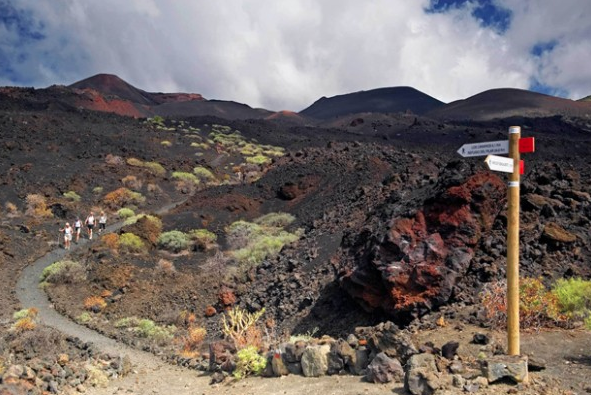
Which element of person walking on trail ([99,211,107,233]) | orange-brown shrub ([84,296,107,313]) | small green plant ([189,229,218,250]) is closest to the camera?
orange-brown shrub ([84,296,107,313])

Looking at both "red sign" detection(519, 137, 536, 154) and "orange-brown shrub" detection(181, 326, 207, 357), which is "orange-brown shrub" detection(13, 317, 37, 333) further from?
"red sign" detection(519, 137, 536, 154)

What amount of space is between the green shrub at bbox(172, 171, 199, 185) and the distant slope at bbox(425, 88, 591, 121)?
59291 millimetres

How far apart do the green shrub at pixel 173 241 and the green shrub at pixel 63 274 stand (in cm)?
362

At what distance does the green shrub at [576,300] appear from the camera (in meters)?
8.03

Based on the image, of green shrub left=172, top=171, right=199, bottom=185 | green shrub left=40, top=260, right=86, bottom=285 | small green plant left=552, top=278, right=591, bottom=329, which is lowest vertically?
green shrub left=40, top=260, right=86, bottom=285

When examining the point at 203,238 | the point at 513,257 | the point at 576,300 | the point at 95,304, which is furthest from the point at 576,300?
the point at 203,238

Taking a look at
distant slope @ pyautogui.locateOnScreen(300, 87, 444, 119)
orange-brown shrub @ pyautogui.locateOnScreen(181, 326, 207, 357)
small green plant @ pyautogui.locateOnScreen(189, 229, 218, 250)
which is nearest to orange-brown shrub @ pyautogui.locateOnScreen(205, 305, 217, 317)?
orange-brown shrub @ pyautogui.locateOnScreen(181, 326, 207, 357)

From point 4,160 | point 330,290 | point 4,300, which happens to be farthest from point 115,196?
point 330,290

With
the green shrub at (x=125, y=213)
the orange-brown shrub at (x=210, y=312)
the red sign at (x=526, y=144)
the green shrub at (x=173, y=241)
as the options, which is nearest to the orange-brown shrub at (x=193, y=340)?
the orange-brown shrub at (x=210, y=312)

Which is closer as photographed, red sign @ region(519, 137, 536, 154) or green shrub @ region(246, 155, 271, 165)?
red sign @ region(519, 137, 536, 154)

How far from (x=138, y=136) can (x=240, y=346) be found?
39233mm

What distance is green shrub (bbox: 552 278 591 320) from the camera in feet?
26.3

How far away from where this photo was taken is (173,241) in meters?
20.4

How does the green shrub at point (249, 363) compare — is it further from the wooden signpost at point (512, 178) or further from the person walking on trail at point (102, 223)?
the person walking on trail at point (102, 223)
